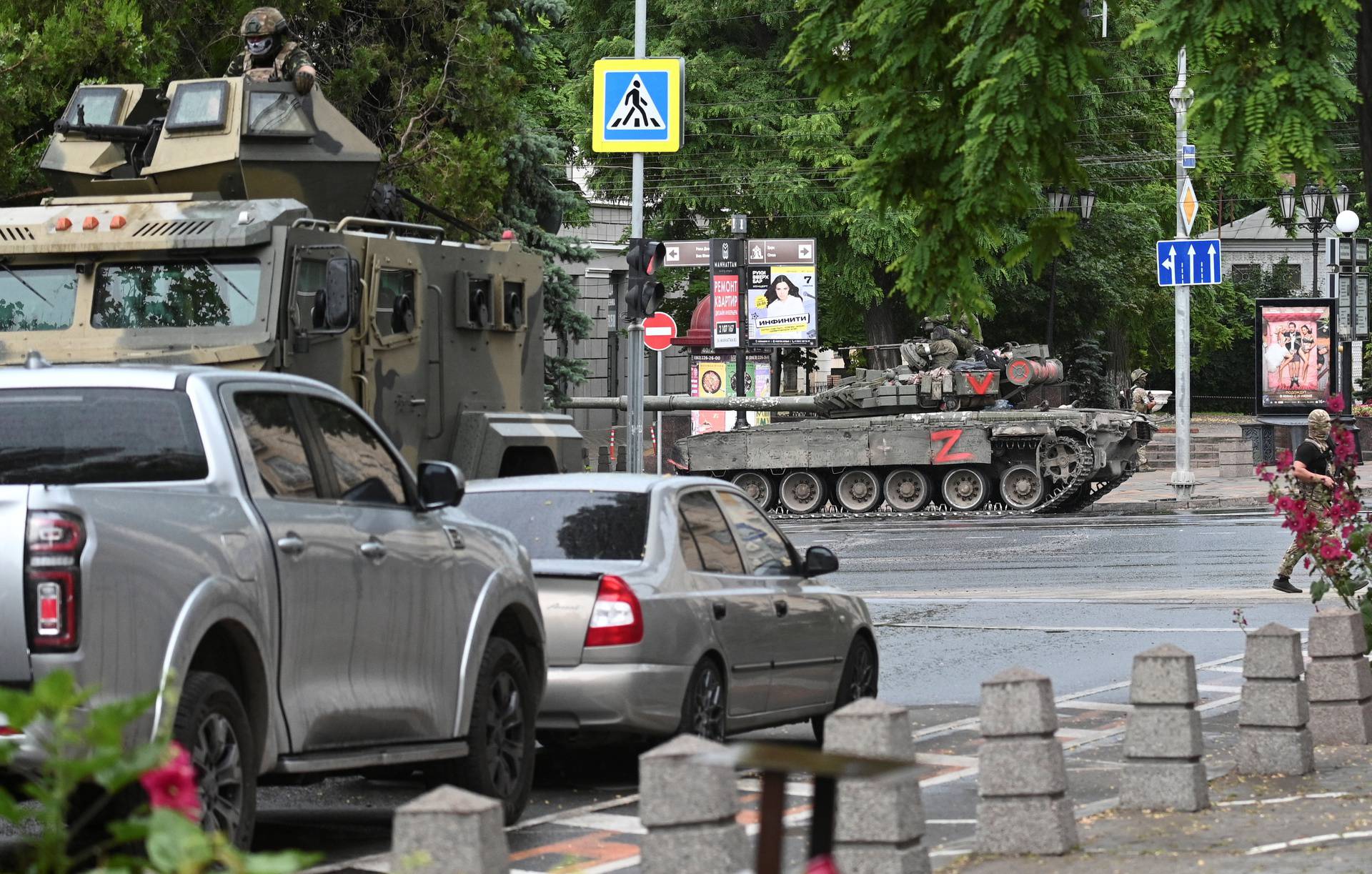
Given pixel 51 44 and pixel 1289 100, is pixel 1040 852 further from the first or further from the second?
pixel 51 44

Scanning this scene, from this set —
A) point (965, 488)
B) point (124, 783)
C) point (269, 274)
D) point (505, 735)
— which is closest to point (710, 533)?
point (505, 735)

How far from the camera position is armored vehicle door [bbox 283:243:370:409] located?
1259 centimetres

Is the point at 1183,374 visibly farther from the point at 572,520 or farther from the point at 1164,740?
the point at 1164,740

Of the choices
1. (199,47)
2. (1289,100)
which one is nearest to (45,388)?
(1289,100)

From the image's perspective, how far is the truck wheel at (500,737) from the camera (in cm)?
821

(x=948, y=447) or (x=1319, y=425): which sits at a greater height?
(x=1319, y=425)

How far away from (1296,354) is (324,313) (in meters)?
26.1

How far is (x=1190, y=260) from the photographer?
33.9 metres

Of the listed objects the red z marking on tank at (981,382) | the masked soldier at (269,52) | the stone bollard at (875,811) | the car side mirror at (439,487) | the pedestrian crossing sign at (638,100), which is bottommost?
the stone bollard at (875,811)

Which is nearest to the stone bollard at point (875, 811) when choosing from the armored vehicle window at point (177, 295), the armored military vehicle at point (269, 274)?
the armored military vehicle at point (269, 274)

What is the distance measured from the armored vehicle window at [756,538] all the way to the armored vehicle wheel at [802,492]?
83.8 ft

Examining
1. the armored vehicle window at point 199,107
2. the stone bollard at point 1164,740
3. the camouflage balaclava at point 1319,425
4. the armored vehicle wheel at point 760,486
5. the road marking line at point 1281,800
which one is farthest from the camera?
the armored vehicle wheel at point 760,486

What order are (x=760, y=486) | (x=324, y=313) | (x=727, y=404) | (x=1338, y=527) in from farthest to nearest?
(x=727, y=404)
(x=760, y=486)
(x=324, y=313)
(x=1338, y=527)

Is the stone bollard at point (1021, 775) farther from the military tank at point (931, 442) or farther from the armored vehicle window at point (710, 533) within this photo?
the military tank at point (931, 442)
